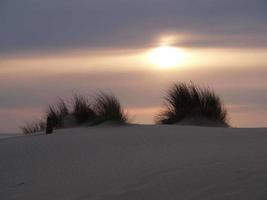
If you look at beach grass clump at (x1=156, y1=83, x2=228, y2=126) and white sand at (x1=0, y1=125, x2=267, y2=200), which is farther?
beach grass clump at (x1=156, y1=83, x2=228, y2=126)

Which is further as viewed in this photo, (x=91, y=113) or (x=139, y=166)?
(x=91, y=113)

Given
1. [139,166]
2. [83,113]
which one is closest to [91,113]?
[83,113]

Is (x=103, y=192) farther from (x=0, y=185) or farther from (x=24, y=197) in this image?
(x=0, y=185)

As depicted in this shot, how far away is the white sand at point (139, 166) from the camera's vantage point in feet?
13.7

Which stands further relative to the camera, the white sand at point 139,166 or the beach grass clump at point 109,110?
the beach grass clump at point 109,110

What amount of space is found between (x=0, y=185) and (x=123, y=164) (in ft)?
3.81

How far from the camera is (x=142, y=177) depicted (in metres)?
4.64

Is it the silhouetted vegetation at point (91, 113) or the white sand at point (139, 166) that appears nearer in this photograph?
the white sand at point (139, 166)

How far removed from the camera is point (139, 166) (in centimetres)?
511

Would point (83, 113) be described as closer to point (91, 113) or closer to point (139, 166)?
point (91, 113)

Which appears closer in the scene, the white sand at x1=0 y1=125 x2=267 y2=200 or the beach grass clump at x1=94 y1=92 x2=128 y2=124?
the white sand at x1=0 y1=125 x2=267 y2=200

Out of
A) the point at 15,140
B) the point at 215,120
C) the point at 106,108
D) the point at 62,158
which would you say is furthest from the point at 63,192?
the point at 215,120

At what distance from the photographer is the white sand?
418 cm

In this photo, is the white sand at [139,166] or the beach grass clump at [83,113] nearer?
the white sand at [139,166]
